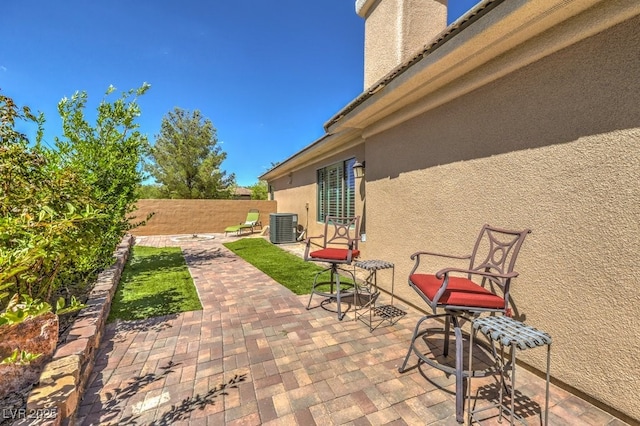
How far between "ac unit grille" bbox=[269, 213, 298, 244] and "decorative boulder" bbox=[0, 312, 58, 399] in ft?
29.1

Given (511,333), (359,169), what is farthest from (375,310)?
(359,169)

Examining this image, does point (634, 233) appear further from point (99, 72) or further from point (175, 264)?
point (99, 72)

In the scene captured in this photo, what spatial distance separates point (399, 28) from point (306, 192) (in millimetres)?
6675

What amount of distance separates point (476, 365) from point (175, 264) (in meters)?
7.39

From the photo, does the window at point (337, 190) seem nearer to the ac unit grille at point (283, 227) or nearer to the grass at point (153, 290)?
the ac unit grille at point (283, 227)

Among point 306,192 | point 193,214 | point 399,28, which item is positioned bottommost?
point 193,214

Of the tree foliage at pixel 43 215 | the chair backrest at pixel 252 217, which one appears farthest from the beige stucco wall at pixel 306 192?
the tree foliage at pixel 43 215

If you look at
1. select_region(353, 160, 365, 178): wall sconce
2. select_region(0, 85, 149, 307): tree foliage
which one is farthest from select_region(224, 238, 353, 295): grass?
select_region(0, 85, 149, 307): tree foliage

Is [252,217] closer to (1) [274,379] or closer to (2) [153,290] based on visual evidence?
(2) [153,290]

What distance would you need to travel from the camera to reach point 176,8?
7328 mm

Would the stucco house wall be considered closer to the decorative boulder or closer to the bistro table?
the bistro table

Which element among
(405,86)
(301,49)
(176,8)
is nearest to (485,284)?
(405,86)

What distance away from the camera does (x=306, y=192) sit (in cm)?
1095

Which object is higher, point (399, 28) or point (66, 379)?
point (399, 28)
